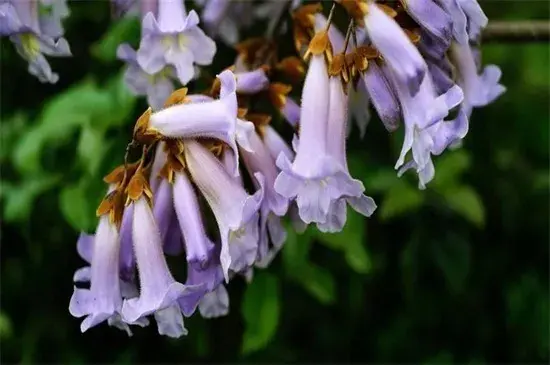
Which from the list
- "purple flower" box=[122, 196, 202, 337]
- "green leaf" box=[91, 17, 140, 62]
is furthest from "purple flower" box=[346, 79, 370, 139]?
"green leaf" box=[91, 17, 140, 62]

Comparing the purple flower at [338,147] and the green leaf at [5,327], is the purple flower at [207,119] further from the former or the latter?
the green leaf at [5,327]

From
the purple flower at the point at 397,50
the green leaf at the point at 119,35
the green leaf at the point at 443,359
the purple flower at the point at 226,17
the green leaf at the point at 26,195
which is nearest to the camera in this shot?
the purple flower at the point at 397,50

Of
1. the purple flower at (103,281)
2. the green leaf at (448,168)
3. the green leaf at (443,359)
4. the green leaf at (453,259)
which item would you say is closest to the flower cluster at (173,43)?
the purple flower at (103,281)

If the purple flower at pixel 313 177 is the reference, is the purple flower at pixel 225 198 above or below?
below

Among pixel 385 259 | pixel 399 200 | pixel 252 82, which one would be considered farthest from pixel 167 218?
pixel 385 259

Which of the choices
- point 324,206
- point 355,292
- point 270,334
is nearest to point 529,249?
point 355,292

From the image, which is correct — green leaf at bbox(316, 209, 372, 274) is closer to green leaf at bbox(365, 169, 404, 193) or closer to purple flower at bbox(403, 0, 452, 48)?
green leaf at bbox(365, 169, 404, 193)

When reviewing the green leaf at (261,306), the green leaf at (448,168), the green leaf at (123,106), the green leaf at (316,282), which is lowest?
the green leaf at (316,282)
